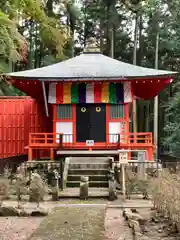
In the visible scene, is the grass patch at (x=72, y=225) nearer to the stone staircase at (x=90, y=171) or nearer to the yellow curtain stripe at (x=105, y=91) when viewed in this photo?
the stone staircase at (x=90, y=171)

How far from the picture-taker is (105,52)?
33.8 metres

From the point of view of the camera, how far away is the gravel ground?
22.4 ft

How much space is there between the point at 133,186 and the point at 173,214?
4317 mm

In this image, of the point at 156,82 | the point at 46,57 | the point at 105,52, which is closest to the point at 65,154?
the point at 156,82

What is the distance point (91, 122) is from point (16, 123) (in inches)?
159

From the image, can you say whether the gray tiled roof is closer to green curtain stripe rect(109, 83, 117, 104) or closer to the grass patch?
green curtain stripe rect(109, 83, 117, 104)

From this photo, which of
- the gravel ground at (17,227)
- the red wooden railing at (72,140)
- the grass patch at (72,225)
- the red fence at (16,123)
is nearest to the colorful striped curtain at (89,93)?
the red wooden railing at (72,140)

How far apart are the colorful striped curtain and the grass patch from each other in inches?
305

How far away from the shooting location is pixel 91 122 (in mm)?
16688

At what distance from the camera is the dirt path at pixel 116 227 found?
688cm

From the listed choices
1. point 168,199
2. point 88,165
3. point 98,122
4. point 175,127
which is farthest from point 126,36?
point 168,199

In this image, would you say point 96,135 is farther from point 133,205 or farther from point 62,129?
point 133,205

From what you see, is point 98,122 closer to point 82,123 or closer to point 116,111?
point 82,123

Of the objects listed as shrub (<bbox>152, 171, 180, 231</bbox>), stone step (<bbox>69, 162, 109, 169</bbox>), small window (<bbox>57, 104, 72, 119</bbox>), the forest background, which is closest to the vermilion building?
small window (<bbox>57, 104, 72, 119</bbox>)
